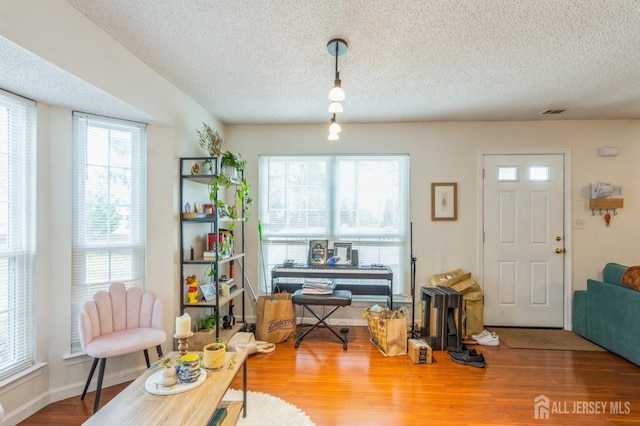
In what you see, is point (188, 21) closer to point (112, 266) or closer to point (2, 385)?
point (112, 266)

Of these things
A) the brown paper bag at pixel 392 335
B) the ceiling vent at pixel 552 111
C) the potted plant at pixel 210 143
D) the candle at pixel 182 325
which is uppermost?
the ceiling vent at pixel 552 111

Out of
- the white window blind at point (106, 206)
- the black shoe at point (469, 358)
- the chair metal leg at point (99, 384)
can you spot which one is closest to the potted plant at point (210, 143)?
the white window blind at point (106, 206)

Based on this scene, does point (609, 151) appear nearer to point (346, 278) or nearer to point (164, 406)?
point (346, 278)

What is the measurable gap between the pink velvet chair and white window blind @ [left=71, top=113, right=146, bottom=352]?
197 millimetres

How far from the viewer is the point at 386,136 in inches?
154

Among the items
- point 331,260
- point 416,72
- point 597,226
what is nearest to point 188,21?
point 416,72

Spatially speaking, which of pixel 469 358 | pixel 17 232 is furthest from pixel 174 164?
pixel 469 358

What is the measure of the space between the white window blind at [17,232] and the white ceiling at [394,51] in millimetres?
905

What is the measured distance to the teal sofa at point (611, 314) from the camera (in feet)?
9.29

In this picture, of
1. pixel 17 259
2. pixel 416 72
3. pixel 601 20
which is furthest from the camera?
pixel 416 72

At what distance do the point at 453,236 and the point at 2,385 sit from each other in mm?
4195

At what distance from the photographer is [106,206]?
258 cm

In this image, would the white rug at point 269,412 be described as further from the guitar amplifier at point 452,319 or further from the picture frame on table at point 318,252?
the guitar amplifier at point 452,319

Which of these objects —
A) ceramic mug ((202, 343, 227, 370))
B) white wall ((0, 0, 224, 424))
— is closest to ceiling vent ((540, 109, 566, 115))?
white wall ((0, 0, 224, 424))
